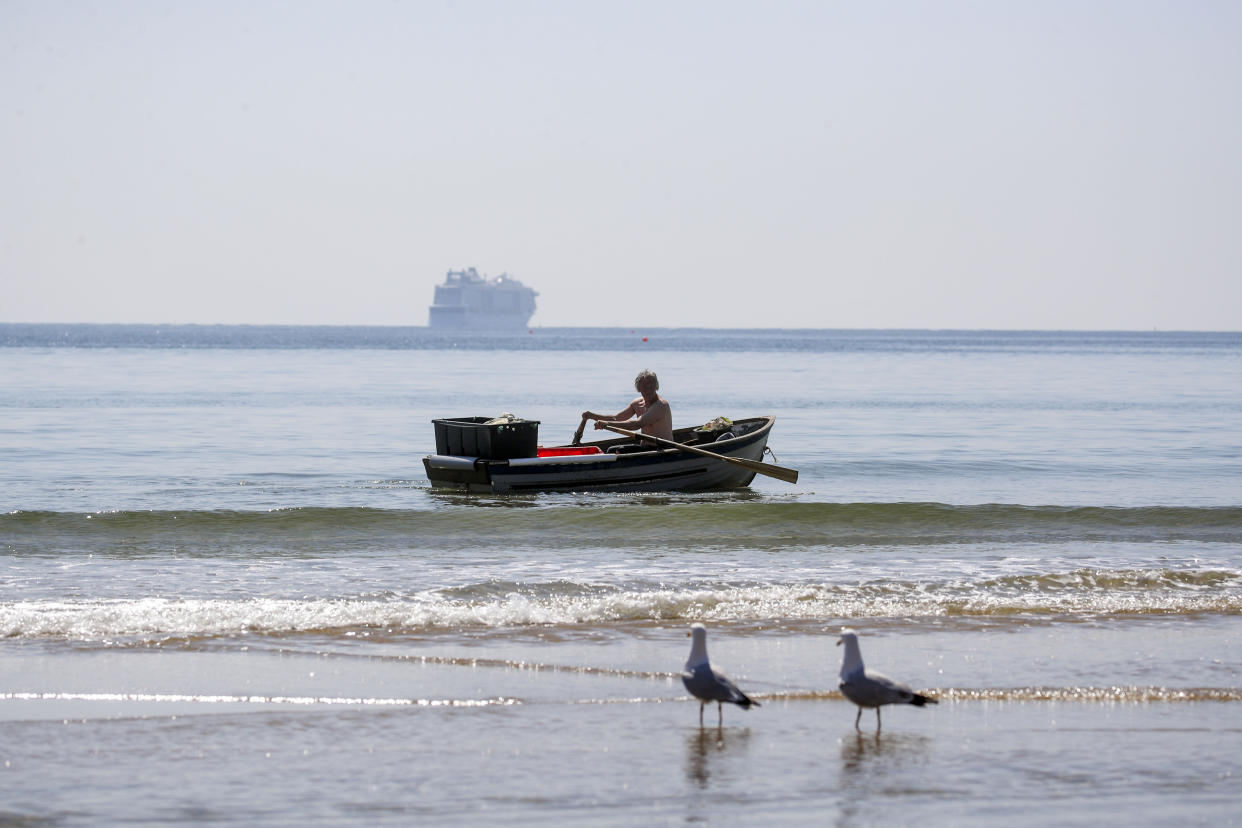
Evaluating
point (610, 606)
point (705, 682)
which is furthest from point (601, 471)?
point (705, 682)

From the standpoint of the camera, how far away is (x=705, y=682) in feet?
22.1

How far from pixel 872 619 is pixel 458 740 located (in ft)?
13.7

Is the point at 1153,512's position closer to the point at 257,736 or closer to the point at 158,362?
the point at 257,736

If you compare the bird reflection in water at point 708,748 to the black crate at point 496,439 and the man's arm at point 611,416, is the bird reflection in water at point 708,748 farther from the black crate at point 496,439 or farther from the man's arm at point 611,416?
the black crate at point 496,439

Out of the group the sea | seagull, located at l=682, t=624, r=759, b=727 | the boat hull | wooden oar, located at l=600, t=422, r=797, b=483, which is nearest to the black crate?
the boat hull

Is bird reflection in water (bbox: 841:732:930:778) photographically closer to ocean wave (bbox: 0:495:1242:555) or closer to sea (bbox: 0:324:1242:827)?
sea (bbox: 0:324:1242:827)

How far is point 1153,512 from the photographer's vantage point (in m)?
17.6

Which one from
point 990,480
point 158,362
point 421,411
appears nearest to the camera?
point 990,480

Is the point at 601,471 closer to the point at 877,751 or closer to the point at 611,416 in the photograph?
the point at 611,416

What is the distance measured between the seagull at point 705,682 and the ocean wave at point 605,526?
7.50m

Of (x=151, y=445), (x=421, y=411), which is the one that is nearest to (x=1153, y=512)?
(x=151, y=445)

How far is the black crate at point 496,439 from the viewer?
711 inches

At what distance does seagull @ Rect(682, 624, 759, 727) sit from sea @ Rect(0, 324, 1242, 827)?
0.24 meters

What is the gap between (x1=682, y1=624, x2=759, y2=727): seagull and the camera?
6.70 meters
